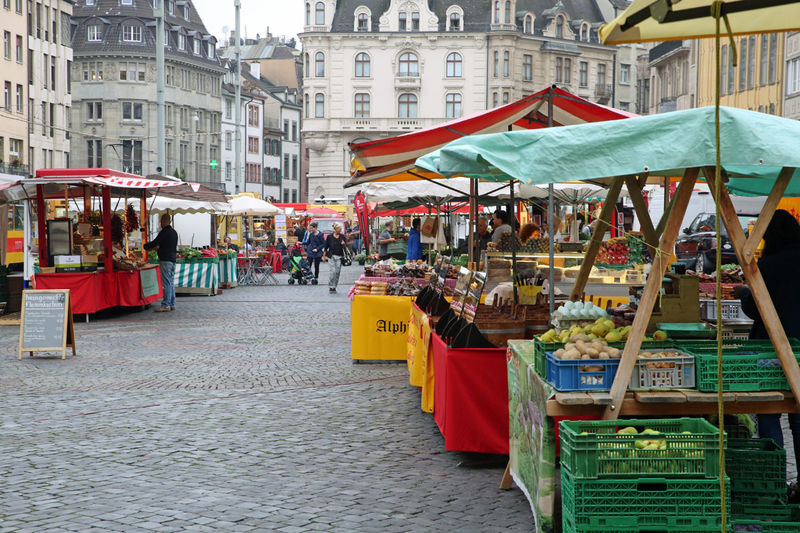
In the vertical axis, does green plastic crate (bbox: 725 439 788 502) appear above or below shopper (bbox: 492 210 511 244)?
below

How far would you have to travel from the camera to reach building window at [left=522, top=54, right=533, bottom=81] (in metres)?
89.9

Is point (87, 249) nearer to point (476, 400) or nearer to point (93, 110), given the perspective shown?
point (476, 400)

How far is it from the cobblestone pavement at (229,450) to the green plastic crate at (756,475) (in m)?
1.26

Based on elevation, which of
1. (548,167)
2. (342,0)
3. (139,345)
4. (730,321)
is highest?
(342,0)

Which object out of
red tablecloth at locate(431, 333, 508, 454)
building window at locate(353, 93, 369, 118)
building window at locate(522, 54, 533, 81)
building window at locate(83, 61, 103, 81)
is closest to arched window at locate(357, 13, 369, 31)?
building window at locate(353, 93, 369, 118)

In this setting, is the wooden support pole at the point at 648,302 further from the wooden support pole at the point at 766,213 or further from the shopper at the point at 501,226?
the shopper at the point at 501,226

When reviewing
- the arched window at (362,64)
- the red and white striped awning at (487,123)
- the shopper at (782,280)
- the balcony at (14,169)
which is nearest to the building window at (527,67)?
the arched window at (362,64)

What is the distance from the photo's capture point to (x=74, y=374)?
12789 mm

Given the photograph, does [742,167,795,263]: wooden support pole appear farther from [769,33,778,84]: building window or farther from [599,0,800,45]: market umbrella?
[769,33,778,84]: building window

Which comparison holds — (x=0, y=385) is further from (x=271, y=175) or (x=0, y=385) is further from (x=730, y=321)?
(x=271, y=175)

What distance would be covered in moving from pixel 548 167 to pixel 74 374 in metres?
8.84

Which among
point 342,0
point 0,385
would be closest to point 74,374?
point 0,385

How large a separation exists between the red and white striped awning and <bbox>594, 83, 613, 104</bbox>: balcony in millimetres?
86939

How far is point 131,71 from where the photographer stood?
289 feet
